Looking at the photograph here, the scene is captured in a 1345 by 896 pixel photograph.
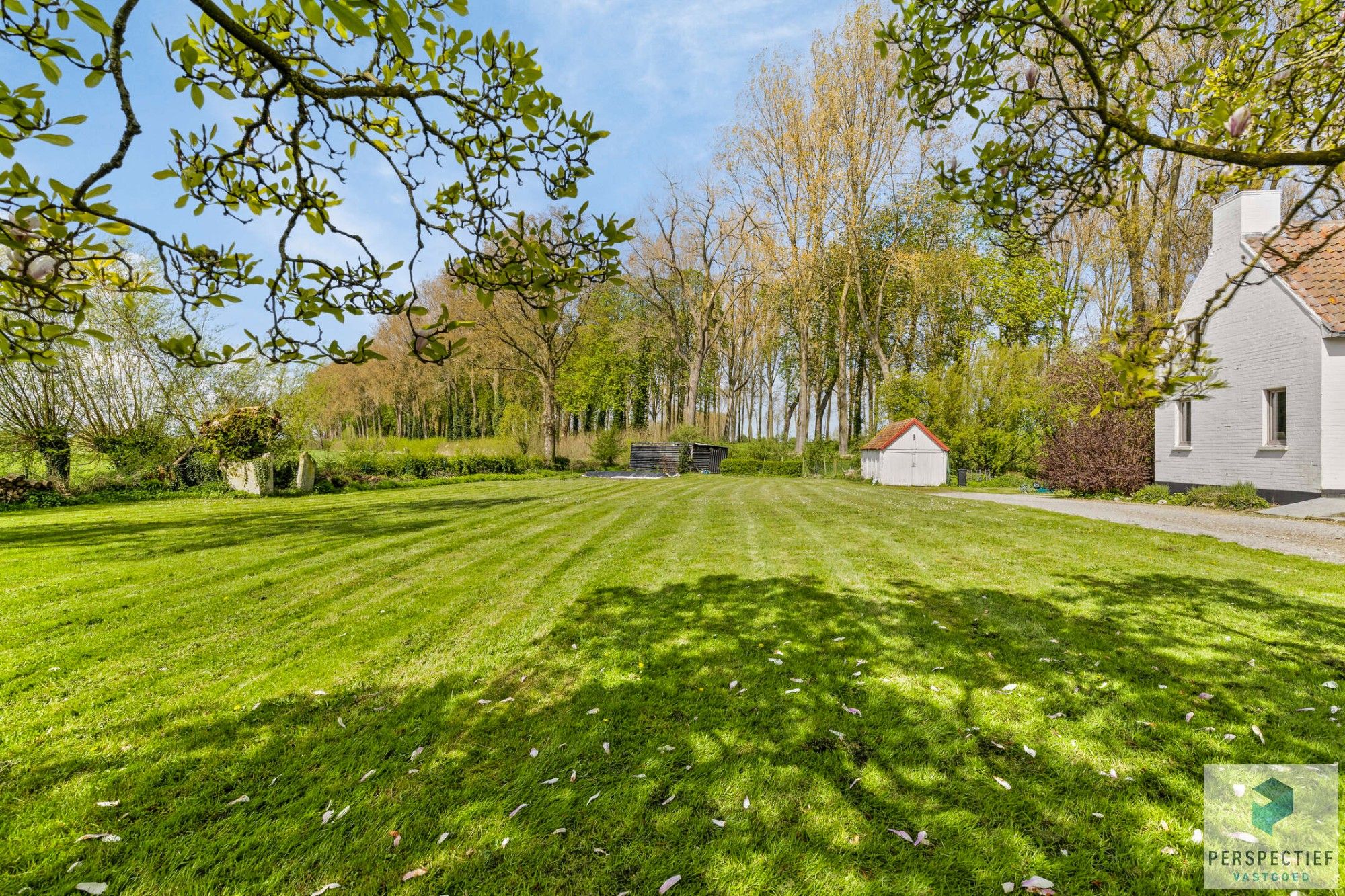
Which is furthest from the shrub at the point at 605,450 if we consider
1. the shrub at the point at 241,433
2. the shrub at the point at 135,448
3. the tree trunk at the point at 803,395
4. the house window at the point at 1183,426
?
the house window at the point at 1183,426

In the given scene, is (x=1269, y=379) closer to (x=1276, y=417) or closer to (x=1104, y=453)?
(x=1276, y=417)

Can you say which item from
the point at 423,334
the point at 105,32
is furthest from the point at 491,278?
the point at 105,32

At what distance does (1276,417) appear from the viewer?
12.2 m

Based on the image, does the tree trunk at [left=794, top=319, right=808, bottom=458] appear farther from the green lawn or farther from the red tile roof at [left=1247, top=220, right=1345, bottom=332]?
the green lawn

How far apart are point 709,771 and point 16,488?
59.4 feet

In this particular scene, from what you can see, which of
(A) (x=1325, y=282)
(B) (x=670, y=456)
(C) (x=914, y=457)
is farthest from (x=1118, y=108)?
(B) (x=670, y=456)

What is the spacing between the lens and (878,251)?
96.0 ft

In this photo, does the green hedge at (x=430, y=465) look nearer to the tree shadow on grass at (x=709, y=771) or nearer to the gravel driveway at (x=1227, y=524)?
the tree shadow on grass at (x=709, y=771)

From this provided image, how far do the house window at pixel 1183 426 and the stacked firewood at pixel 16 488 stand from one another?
2878 centimetres

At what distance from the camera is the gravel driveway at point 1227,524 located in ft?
24.2

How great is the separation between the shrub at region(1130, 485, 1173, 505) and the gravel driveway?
2.64 feet

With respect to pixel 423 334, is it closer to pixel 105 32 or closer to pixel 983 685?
pixel 105 32

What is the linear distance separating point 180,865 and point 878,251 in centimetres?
3262

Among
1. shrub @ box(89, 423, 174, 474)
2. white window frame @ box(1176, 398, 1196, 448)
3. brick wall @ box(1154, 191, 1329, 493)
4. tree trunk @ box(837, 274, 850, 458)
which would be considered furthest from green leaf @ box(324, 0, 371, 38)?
tree trunk @ box(837, 274, 850, 458)
